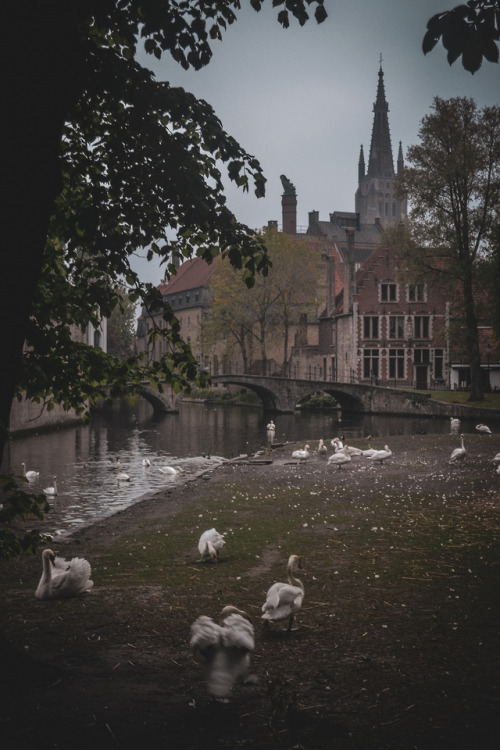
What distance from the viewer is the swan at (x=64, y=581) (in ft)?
25.3

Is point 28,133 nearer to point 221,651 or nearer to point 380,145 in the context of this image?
point 221,651

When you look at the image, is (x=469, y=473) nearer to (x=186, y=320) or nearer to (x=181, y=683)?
(x=181, y=683)

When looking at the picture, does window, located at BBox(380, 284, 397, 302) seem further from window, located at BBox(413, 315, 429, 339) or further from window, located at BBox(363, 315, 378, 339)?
window, located at BBox(413, 315, 429, 339)

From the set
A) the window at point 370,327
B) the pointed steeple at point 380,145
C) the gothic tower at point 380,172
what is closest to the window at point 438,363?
the window at point 370,327

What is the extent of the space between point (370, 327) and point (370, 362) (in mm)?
3091

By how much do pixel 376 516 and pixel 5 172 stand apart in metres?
9.23

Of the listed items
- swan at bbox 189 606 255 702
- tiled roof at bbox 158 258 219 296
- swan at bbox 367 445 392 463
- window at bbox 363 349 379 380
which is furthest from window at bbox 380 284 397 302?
swan at bbox 189 606 255 702

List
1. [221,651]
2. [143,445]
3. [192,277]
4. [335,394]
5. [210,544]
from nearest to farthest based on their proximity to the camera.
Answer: [221,651] < [210,544] < [143,445] < [335,394] < [192,277]

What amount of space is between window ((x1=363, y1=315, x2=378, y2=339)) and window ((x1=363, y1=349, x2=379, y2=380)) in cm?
132

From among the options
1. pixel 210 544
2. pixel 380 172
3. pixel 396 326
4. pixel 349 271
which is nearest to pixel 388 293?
pixel 396 326

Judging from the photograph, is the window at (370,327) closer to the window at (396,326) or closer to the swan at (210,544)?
the window at (396,326)

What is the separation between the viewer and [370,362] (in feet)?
206

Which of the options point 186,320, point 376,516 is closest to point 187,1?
point 376,516

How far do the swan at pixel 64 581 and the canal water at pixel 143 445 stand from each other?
5387mm
